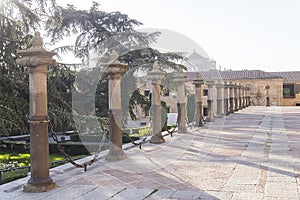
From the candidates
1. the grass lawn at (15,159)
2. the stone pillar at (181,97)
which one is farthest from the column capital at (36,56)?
the stone pillar at (181,97)

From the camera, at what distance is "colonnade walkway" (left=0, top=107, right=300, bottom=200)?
4008 millimetres

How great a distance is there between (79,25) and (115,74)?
30.5ft

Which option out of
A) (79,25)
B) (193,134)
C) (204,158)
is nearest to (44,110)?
(204,158)

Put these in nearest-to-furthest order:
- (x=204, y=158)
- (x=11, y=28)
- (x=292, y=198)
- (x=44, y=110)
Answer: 1. (x=292, y=198)
2. (x=44, y=110)
3. (x=204, y=158)
4. (x=11, y=28)

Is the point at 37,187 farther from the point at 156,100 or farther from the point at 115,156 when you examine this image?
the point at 156,100

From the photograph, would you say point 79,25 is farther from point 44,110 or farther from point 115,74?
point 44,110

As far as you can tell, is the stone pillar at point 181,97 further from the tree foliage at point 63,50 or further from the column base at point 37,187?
the column base at point 37,187

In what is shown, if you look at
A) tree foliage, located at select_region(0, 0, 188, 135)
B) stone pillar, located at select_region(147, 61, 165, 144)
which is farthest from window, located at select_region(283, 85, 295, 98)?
stone pillar, located at select_region(147, 61, 165, 144)

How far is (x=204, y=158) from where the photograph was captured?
20.5 ft

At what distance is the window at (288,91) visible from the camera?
38531mm

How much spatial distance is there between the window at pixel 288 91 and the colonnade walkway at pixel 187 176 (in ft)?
109

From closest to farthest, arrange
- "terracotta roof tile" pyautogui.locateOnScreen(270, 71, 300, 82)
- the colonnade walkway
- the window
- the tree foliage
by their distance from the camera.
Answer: the colonnade walkway, the tree foliage, the window, "terracotta roof tile" pyautogui.locateOnScreen(270, 71, 300, 82)

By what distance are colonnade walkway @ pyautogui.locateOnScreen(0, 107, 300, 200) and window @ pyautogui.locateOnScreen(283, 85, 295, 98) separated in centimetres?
3321

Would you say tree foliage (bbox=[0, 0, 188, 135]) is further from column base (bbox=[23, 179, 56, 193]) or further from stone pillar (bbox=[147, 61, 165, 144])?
column base (bbox=[23, 179, 56, 193])
